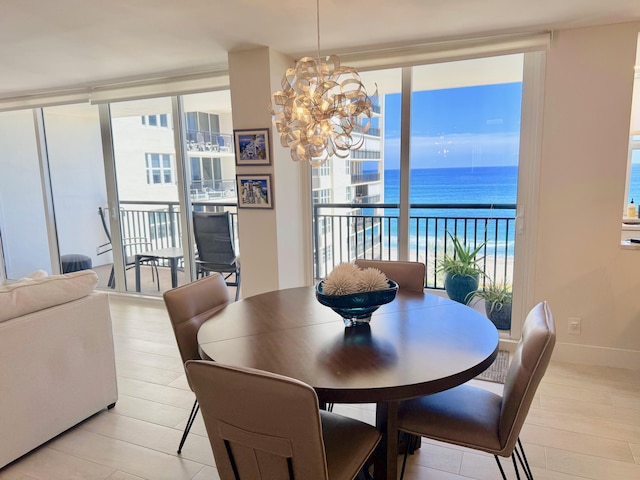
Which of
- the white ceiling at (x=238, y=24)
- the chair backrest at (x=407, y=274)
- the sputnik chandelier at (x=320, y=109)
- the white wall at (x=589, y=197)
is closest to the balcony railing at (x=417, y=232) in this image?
the white wall at (x=589, y=197)

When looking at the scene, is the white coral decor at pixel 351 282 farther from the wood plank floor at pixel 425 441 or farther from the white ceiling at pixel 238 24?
the white ceiling at pixel 238 24

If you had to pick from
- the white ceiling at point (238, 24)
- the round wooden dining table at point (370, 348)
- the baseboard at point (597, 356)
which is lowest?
the baseboard at point (597, 356)

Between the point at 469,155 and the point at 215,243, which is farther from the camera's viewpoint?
the point at 215,243

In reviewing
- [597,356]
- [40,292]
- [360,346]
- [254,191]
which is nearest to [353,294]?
[360,346]

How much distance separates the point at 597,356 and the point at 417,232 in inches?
63.6

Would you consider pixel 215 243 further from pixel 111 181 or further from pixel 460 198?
pixel 460 198

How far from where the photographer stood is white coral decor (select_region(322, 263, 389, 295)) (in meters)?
1.73

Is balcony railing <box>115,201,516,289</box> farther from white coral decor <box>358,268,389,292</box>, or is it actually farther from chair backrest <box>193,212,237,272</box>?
white coral decor <box>358,268,389,292</box>

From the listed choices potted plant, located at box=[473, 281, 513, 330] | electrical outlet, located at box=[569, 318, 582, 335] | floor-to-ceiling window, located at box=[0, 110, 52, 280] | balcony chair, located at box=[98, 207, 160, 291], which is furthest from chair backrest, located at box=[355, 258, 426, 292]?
floor-to-ceiling window, located at box=[0, 110, 52, 280]

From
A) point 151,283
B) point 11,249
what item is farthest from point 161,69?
point 11,249

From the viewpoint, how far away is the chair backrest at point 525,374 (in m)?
1.43

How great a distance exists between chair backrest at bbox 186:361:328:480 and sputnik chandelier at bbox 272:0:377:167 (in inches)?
47.6

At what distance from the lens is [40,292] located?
7.38ft

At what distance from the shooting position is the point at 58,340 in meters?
2.30
